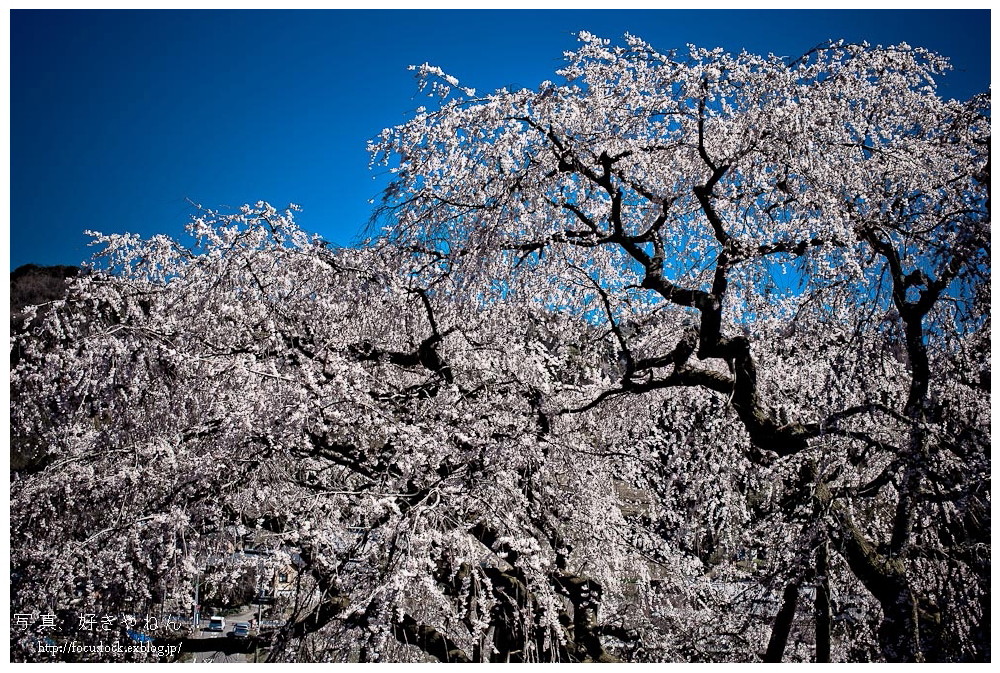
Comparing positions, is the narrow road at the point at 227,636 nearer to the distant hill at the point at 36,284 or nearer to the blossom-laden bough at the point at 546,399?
the blossom-laden bough at the point at 546,399

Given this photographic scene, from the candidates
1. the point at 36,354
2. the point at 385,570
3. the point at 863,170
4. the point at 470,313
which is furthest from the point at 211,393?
the point at 863,170

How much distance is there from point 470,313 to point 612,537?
6.75 ft

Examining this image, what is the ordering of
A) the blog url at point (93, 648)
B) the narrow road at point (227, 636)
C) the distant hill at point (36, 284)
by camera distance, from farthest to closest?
the narrow road at point (227, 636)
the distant hill at point (36, 284)
the blog url at point (93, 648)

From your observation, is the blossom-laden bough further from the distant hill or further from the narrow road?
the narrow road

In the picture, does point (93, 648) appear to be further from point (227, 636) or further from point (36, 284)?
point (36, 284)

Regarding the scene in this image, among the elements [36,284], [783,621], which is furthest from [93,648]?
[783,621]

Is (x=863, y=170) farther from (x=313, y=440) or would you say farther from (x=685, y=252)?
(x=313, y=440)

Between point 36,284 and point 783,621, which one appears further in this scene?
point 783,621

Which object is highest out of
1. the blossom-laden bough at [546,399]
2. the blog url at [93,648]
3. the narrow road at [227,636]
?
the blossom-laden bough at [546,399]

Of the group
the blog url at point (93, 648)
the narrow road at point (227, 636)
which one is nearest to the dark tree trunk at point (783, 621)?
the narrow road at point (227, 636)

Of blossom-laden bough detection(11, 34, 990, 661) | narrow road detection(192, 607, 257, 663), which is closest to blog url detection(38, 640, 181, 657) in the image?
blossom-laden bough detection(11, 34, 990, 661)

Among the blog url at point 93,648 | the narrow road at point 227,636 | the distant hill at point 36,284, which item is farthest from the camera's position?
the narrow road at point 227,636

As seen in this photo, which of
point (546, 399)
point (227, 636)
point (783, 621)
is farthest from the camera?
point (227, 636)

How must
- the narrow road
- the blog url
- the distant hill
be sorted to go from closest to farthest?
the blog url, the distant hill, the narrow road
